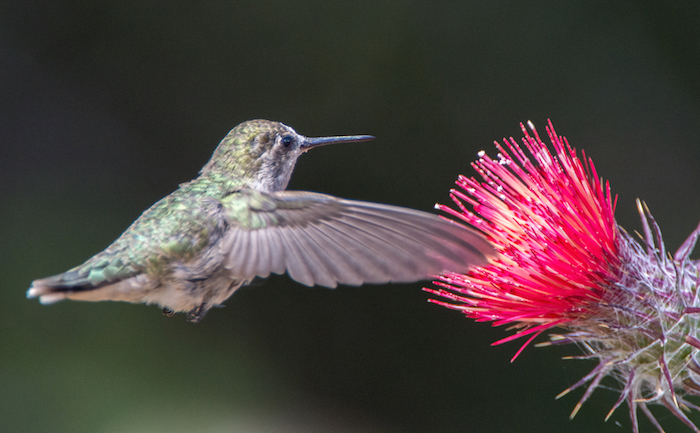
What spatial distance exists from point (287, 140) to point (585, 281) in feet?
2.94

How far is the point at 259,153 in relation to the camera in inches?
69.1

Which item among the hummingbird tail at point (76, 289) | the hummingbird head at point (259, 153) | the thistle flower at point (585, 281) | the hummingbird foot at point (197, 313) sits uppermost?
the hummingbird head at point (259, 153)

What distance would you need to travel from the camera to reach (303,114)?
3.37 meters

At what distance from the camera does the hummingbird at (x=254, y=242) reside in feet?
3.82

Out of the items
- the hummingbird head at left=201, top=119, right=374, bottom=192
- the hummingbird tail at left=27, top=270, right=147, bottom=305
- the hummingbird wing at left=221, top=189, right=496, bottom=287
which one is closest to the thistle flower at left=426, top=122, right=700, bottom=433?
the hummingbird wing at left=221, top=189, right=496, bottom=287

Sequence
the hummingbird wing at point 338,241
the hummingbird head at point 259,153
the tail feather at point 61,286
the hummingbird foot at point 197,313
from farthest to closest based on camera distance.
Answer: the hummingbird head at point 259,153, the hummingbird foot at point 197,313, the tail feather at point 61,286, the hummingbird wing at point 338,241

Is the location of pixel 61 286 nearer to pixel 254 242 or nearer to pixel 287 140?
pixel 254 242

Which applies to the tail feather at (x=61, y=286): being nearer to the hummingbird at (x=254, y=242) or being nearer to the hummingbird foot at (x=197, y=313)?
the hummingbird at (x=254, y=242)

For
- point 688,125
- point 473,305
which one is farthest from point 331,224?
point 688,125

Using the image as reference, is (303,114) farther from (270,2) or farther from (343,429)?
(343,429)

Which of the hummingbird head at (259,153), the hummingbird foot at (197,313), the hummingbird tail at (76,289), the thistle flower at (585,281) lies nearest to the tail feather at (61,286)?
the hummingbird tail at (76,289)

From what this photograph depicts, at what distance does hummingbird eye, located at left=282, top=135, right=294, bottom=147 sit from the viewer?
5.79 feet

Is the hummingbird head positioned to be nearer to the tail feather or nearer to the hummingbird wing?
the hummingbird wing

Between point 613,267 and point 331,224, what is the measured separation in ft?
2.21
